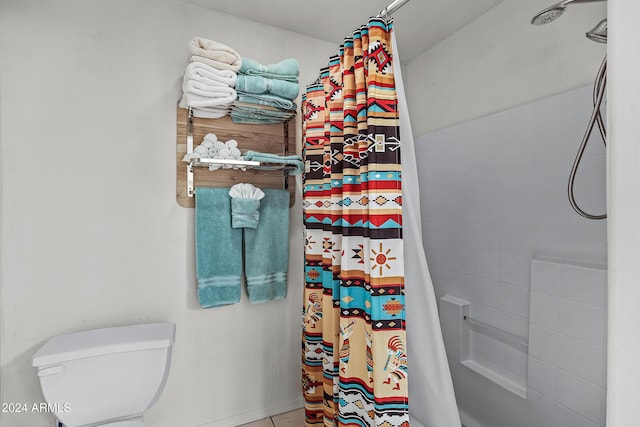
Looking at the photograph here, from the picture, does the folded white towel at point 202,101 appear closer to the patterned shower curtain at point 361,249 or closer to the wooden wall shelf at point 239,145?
the wooden wall shelf at point 239,145

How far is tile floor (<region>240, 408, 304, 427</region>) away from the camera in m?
1.80

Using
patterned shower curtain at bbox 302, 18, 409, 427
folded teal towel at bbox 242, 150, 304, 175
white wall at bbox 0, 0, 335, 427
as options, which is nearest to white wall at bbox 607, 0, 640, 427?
patterned shower curtain at bbox 302, 18, 409, 427

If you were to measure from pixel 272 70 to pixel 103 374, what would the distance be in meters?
1.57

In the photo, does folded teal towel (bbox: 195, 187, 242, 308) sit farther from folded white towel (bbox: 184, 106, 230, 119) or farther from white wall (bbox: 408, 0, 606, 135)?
white wall (bbox: 408, 0, 606, 135)

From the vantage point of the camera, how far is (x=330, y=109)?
133 cm

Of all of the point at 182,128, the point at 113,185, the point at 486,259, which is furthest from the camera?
the point at 486,259

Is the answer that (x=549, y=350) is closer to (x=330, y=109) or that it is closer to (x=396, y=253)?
(x=396, y=253)

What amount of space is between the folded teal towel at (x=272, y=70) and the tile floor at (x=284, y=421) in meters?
1.89

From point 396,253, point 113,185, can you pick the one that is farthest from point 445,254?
point 113,185

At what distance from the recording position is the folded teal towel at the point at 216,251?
1650 millimetres

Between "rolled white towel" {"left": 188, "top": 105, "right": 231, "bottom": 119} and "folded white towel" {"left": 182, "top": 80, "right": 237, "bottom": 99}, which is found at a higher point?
"folded white towel" {"left": 182, "top": 80, "right": 237, "bottom": 99}

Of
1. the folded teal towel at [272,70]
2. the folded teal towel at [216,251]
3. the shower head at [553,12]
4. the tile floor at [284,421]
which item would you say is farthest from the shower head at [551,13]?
the tile floor at [284,421]

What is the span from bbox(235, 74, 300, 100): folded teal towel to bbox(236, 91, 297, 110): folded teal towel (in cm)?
2

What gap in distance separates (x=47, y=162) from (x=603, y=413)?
2543 mm
